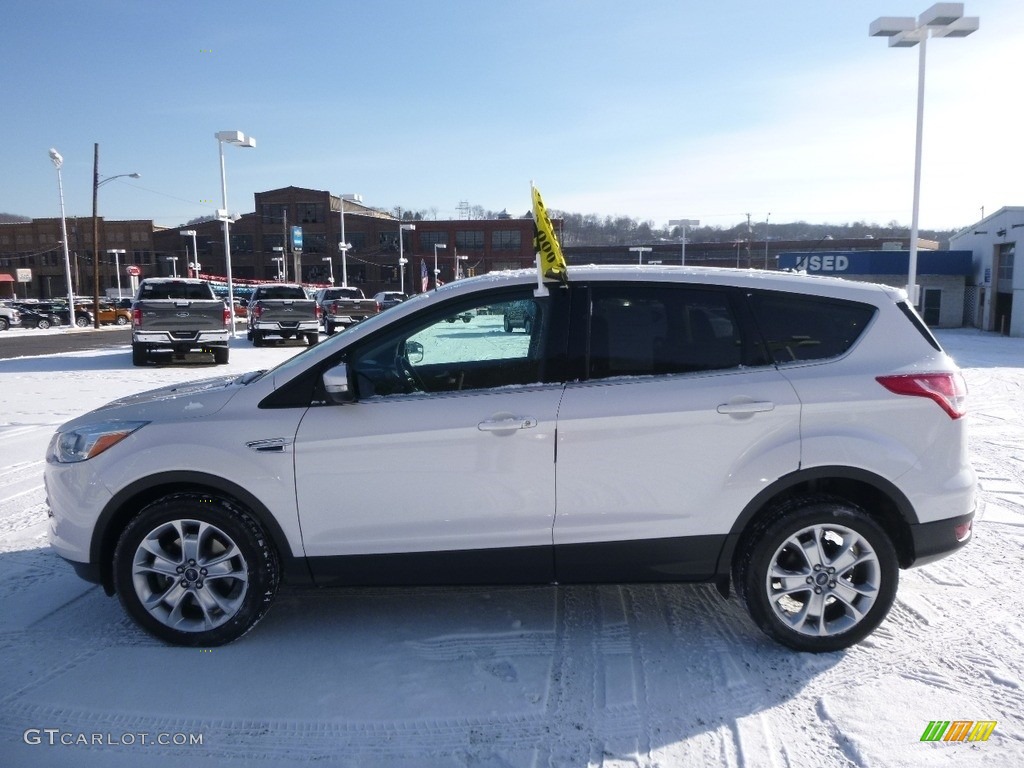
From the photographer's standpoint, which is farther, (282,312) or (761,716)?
(282,312)

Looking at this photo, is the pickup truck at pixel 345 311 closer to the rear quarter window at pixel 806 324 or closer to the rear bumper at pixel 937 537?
the rear quarter window at pixel 806 324

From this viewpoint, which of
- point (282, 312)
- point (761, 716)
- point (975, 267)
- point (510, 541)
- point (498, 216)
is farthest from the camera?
point (498, 216)

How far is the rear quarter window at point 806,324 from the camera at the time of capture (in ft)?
12.2

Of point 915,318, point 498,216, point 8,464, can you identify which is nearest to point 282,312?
point 8,464

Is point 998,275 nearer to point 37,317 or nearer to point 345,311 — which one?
point 345,311

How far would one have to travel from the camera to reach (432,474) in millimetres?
3582

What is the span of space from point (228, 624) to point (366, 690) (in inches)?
33.9

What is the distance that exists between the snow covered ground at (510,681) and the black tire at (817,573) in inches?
5.8

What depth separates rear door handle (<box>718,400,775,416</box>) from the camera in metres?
3.56

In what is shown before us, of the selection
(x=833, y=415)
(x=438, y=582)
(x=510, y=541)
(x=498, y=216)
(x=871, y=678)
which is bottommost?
(x=871, y=678)

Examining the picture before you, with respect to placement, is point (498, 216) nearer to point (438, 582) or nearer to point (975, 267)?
point (975, 267)

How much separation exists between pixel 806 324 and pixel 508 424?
161cm

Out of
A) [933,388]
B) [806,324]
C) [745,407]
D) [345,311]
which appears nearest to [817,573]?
[745,407]

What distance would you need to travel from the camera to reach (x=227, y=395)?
3754 mm
